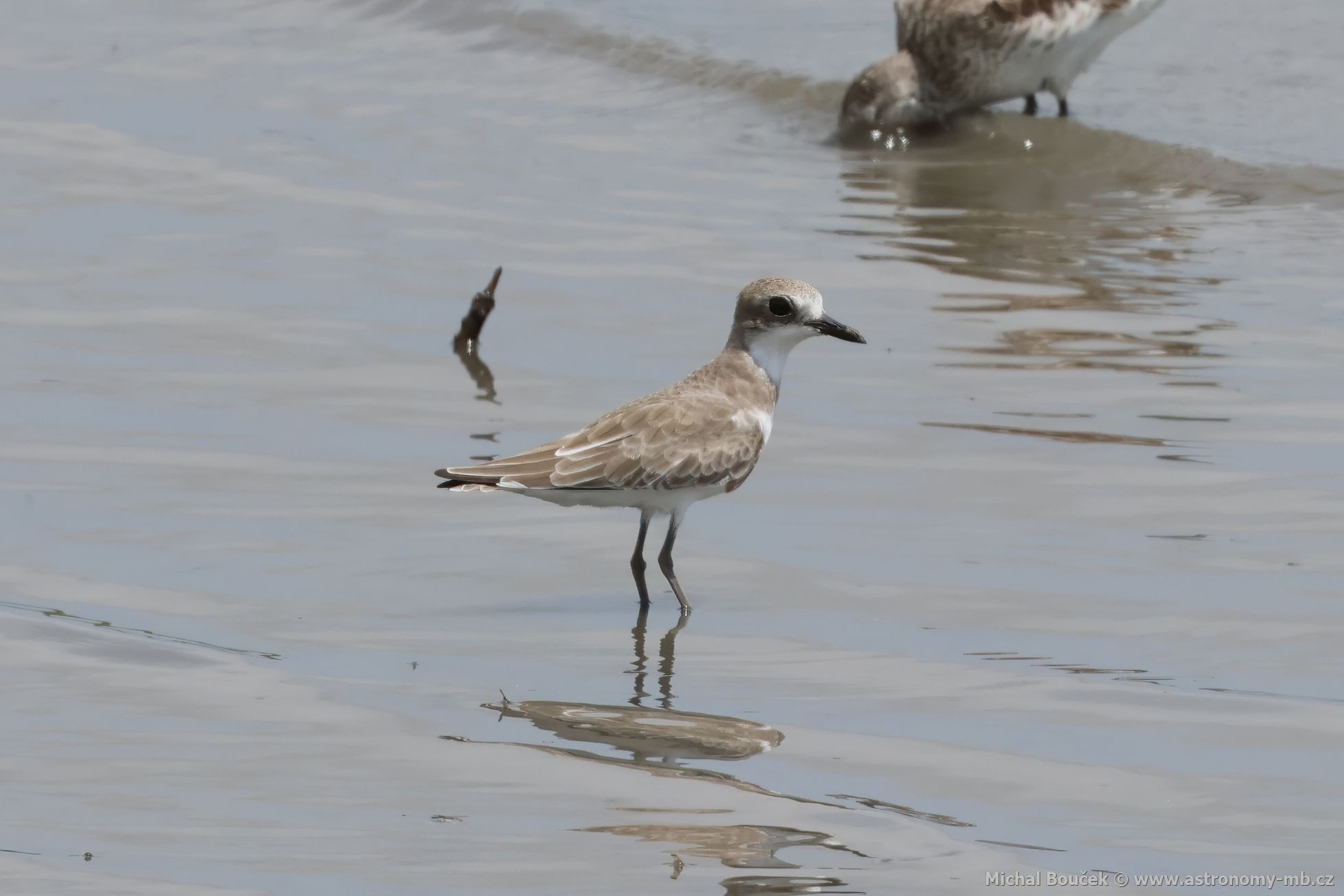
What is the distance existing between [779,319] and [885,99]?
28.8ft

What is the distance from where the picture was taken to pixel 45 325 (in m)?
9.47

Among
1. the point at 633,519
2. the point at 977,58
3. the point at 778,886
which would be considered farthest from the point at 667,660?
the point at 977,58

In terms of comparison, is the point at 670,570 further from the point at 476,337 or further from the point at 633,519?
the point at 476,337

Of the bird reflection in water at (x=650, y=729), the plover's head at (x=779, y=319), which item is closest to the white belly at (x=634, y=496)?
the plover's head at (x=779, y=319)

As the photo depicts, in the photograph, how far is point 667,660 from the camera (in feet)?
20.9

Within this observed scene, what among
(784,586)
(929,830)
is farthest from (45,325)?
(929,830)

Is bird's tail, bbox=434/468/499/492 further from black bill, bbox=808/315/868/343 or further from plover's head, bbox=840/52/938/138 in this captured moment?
plover's head, bbox=840/52/938/138

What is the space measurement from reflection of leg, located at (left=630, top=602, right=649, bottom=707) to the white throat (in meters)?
1.09

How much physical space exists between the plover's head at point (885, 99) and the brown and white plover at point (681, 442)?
28.1ft

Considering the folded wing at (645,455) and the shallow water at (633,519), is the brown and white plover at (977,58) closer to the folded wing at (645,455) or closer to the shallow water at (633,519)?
the shallow water at (633,519)

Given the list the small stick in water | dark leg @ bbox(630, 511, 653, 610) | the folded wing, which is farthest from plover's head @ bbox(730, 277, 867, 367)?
the small stick in water

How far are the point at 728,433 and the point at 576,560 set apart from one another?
749 millimetres

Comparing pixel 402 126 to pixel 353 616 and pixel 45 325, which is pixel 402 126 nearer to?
pixel 45 325

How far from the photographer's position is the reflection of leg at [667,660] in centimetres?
602
